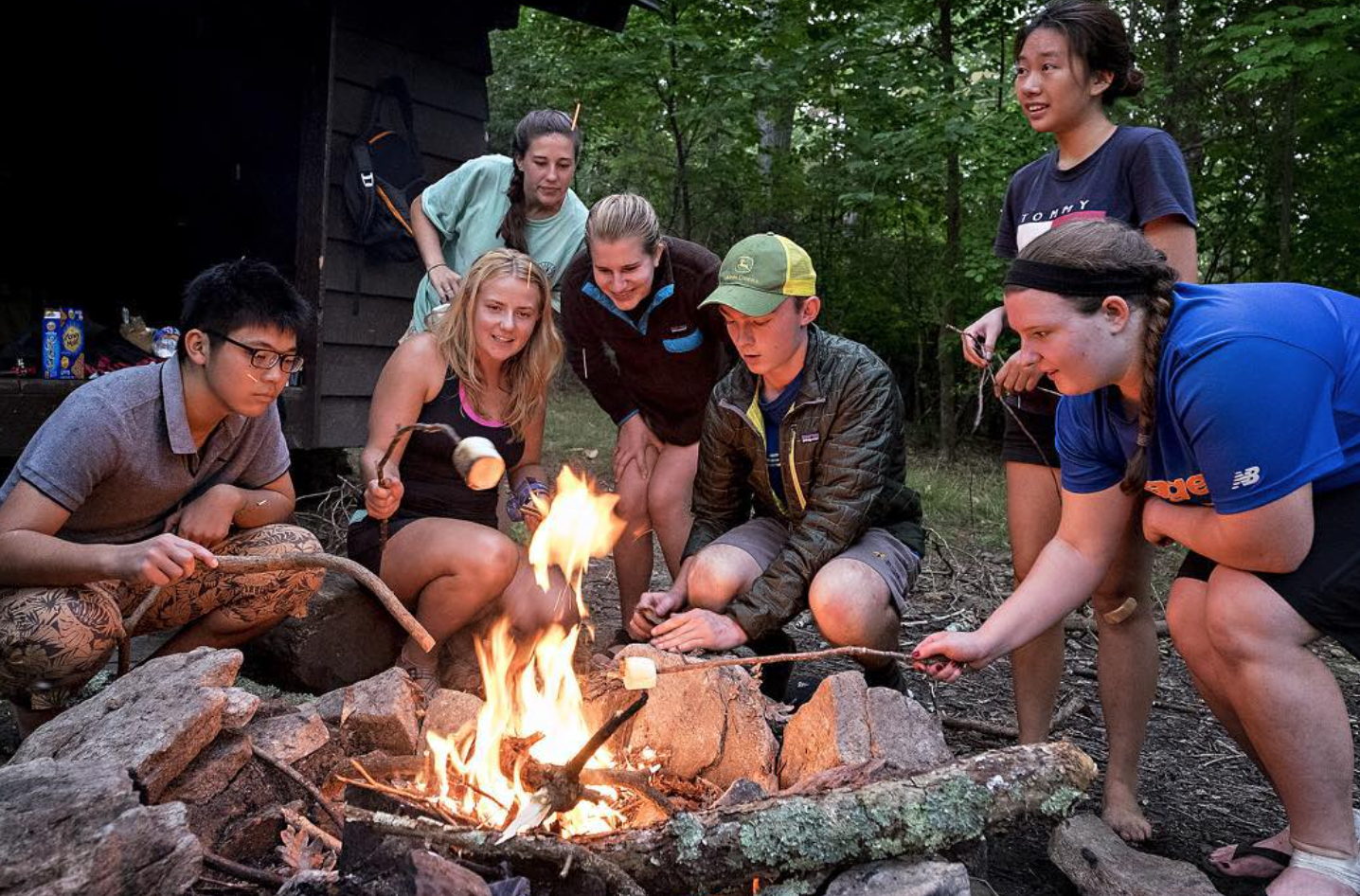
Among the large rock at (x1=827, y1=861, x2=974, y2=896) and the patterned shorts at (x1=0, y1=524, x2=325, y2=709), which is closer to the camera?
the large rock at (x1=827, y1=861, x2=974, y2=896)

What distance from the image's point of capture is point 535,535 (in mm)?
3480

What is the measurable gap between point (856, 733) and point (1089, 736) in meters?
1.46

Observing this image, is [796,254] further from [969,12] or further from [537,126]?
[969,12]

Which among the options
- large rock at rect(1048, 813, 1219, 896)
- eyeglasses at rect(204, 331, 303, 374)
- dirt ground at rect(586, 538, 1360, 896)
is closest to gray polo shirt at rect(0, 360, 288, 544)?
eyeglasses at rect(204, 331, 303, 374)

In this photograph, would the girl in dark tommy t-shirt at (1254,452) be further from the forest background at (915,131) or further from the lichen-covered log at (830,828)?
the forest background at (915,131)

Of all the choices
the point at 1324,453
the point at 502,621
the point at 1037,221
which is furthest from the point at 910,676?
the point at 1324,453

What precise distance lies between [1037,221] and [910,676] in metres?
1.95

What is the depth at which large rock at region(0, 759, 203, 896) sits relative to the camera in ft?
5.68

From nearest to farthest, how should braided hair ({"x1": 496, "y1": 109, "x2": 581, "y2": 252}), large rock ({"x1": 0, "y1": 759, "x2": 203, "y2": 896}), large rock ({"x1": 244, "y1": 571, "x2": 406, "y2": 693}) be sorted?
large rock ({"x1": 0, "y1": 759, "x2": 203, "y2": 896}) < large rock ({"x1": 244, "y1": 571, "x2": 406, "y2": 693}) < braided hair ({"x1": 496, "y1": 109, "x2": 581, "y2": 252})

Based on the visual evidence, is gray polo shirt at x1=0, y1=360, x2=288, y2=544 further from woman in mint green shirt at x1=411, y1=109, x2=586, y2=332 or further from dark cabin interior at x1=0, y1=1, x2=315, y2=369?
dark cabin interior at x1=0, y1=1, x2=315, y2=369

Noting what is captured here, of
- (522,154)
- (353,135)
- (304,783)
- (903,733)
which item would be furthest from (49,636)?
(353,135)

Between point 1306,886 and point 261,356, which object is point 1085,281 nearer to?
point 1306,886

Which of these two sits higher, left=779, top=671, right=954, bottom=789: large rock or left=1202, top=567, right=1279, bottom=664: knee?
left=1202, top=567, right=1279, bottom=664: knee

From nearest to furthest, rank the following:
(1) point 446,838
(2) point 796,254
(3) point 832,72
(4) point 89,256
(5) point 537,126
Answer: (1) point 446,838, (2) point 796,254, (5) point 537,126, (4) point 89,256, (3) point 832,72
